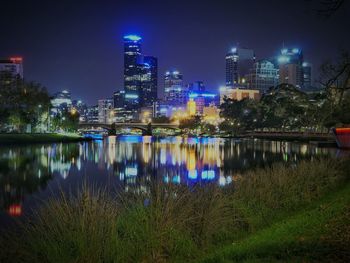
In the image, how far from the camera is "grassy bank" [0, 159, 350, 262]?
892 centimetres

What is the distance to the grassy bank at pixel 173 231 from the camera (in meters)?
8.92

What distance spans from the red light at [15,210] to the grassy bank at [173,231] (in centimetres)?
829

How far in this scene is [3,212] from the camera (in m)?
19.3

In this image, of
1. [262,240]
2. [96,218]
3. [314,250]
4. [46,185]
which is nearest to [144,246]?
[96,218]

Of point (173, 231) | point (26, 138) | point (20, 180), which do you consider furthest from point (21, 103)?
point (173, 231)

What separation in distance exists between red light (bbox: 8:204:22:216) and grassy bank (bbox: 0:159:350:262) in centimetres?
829

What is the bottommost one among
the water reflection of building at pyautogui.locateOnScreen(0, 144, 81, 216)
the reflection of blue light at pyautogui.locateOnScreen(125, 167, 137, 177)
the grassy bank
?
the reflection of blue light at pyautogui.locateOnScreen(125, 167, 137, 177)

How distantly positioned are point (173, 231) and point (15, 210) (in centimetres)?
1193

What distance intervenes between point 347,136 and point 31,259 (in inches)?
2634

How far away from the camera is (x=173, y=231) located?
10.5 m

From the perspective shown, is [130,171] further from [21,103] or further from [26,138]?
[21,103]

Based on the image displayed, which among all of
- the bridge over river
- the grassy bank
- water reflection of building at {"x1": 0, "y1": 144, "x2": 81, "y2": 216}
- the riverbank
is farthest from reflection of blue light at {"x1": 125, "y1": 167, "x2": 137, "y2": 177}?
the bridge over river

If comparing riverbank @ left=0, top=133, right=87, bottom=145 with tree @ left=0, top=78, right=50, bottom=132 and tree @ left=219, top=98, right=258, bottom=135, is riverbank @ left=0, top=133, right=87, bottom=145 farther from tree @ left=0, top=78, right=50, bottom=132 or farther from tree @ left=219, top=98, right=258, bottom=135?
tree @ left=219, top=98, right=258, bottom=135

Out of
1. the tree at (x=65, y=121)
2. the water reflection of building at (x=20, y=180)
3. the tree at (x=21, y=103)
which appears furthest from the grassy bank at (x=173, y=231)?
the tree at (x=65, y=121)
